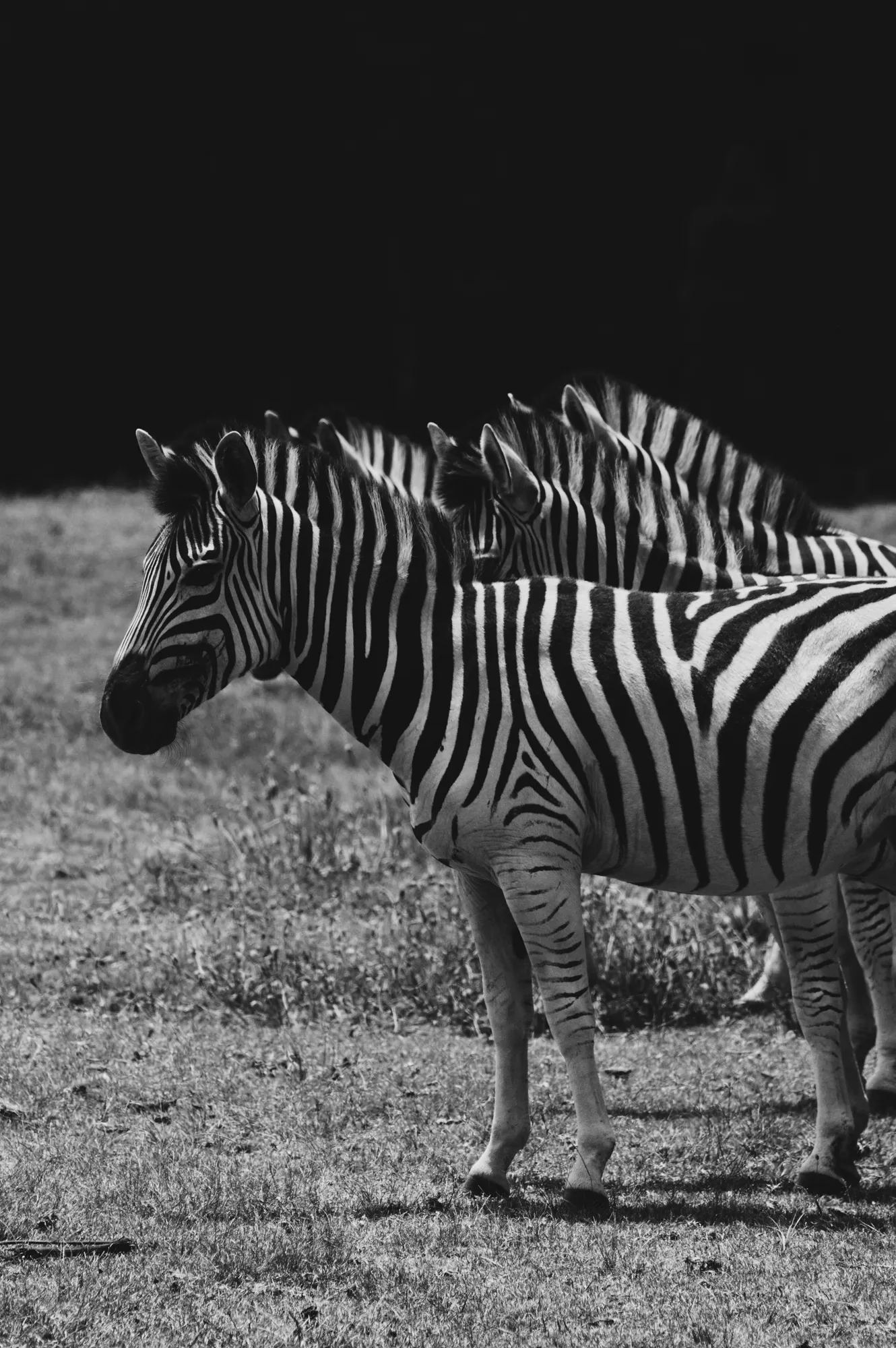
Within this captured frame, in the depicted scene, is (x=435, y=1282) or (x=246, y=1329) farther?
(x=435, y=1282)

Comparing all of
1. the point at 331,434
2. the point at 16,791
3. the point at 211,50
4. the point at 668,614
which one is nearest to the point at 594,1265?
the point at 668,614

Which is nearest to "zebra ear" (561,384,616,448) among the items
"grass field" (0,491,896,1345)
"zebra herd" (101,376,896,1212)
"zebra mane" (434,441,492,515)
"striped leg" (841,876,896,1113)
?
"zebra mane" (434,441,492,515)

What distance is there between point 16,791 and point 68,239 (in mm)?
14377

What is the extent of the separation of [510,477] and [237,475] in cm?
196

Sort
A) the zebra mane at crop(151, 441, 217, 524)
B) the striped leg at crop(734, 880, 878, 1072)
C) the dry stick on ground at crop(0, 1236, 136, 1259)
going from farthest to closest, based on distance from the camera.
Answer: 1. the striped leg at crop(734, 880, 878, 1072)
2. the zebra mane at crop(151, 441, 217, 524)
3. the dry stick on ground at crop(0, 1236, 136, 1259)

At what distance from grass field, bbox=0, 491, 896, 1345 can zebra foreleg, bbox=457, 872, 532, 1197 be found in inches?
6.9

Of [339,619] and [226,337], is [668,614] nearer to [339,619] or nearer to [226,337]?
[339,619]

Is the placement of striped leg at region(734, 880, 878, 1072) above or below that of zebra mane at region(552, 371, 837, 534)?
below

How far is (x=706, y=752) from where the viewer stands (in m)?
5.46

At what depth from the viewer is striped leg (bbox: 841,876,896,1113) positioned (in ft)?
22.1

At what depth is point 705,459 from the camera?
7.62m

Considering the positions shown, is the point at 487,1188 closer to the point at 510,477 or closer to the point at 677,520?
the point at 677,520

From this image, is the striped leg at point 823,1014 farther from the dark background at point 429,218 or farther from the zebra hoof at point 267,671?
the dark background at point 429,218

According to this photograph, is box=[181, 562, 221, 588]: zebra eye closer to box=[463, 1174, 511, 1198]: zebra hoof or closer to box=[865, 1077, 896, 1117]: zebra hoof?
box=[463, 1174, 511, 1198]: zebra hoof
